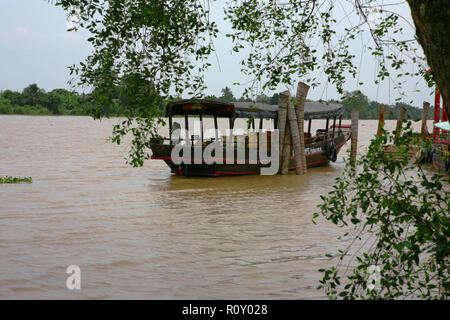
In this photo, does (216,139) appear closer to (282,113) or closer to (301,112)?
(282,113)

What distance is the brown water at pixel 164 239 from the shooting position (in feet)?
19.0

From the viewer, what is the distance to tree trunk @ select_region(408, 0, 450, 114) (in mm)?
2506

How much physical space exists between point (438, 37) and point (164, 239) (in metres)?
6.22

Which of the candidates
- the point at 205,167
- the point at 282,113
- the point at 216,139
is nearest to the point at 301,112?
the point at 282,113

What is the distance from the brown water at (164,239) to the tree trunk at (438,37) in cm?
353

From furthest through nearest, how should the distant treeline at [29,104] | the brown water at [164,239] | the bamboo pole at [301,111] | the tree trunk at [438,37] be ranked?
the distant treeline at [29,104] < the bamboo pole at [301,111] < the brown water at [164,239] < the tree trunk at [438,37]

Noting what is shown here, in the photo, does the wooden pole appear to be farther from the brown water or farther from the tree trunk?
the tree trunk

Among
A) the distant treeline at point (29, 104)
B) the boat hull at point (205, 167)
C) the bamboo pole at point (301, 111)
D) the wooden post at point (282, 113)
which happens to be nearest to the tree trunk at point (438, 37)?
the bamboo pole at point (301, 111)

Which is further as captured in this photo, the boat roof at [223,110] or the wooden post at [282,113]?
the wooden post at [282,113]

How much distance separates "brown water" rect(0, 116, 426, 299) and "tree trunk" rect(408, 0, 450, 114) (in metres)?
3.53

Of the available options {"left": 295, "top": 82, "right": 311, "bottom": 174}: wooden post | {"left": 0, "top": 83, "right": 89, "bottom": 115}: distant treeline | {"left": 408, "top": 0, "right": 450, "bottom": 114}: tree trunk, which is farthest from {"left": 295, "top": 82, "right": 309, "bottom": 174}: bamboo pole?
{"left": 0, "top": 83, "right": 89, "bottom": 115}: distant treeline

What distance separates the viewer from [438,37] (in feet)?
8.31

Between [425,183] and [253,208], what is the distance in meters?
8.01

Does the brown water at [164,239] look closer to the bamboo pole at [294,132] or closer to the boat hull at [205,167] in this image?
the boat hull at [205,167]
